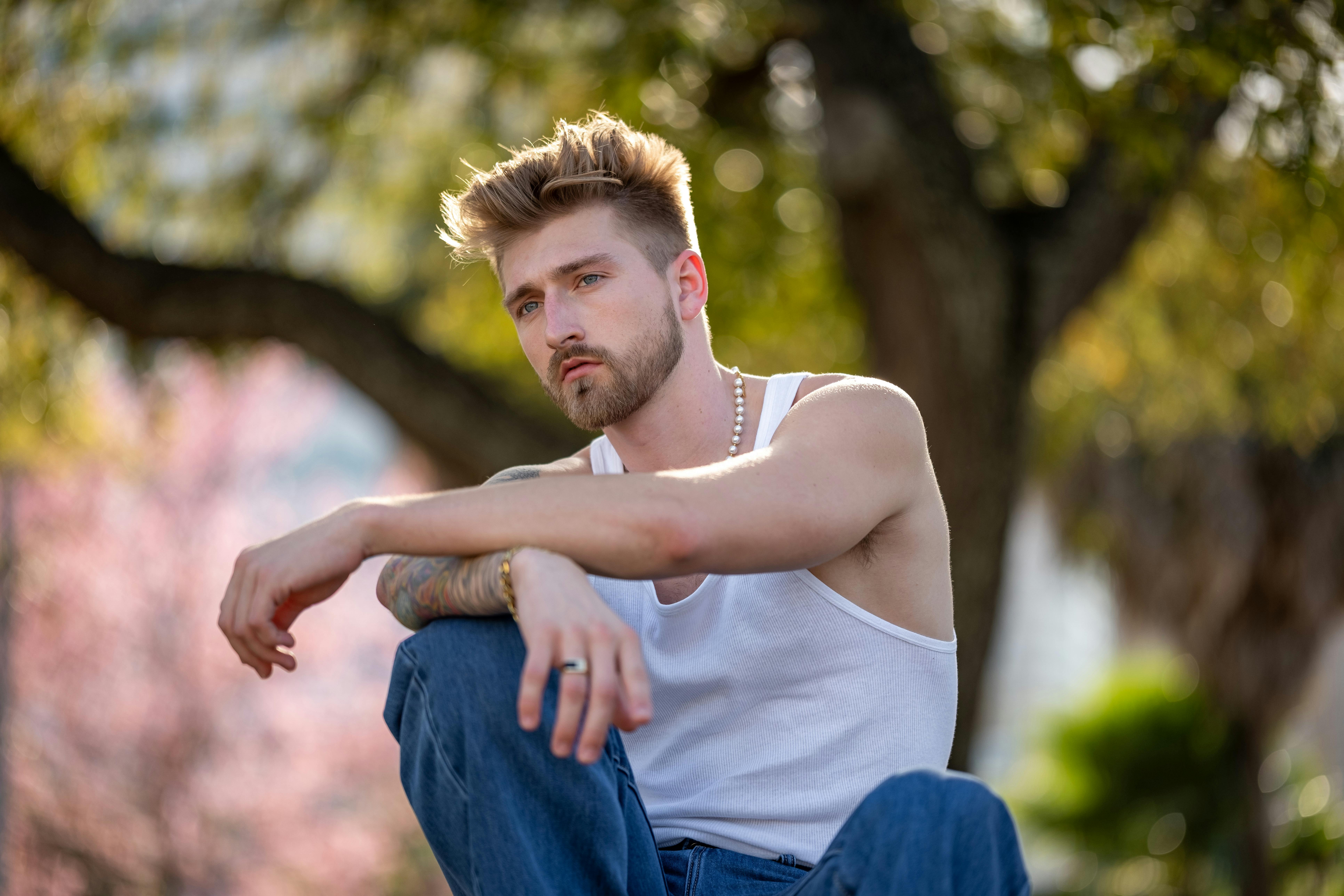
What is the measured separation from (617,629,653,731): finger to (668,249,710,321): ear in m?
0.95

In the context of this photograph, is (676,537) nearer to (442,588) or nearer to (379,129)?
(442,588)

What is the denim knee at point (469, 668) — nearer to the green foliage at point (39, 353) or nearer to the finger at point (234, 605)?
the finger at point (234, 605)

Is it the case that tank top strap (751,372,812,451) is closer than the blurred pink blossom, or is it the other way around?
tank top strap (751,372,812,451)

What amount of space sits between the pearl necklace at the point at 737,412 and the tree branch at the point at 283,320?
3039mm

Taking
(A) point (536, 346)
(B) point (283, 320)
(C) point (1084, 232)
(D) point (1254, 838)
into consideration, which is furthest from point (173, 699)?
(A) point (536, 346)

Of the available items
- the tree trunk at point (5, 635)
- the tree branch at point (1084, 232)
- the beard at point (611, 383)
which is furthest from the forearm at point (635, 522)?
the tree trunk at point (5, 635)

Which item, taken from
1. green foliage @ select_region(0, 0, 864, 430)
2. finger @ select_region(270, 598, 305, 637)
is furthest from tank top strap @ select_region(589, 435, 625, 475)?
green foliage @ select_region(0, 0, 864, 430)

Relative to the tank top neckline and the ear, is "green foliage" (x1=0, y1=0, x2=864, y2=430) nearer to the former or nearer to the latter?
the ear

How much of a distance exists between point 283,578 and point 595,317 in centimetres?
77

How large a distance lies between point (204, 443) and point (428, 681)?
33.2 feet

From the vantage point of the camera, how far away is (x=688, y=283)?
2.44 meters

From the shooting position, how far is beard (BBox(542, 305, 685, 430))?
226 cm

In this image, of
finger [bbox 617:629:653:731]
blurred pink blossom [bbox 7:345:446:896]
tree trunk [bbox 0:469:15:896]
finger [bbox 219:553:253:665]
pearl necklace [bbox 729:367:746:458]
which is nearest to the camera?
finger [bbox 617:629:653:731]

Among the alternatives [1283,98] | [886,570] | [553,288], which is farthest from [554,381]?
[1283,98]
